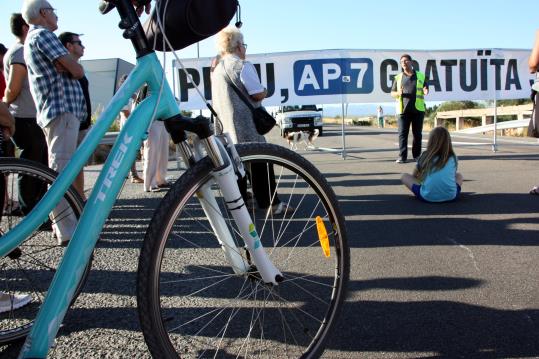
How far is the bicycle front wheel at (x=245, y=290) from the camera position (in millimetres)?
1542

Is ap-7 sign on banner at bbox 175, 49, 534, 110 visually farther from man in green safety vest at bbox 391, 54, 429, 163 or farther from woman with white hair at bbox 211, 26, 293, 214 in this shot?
woman with white hair at bbox 211, 26, 293, 214

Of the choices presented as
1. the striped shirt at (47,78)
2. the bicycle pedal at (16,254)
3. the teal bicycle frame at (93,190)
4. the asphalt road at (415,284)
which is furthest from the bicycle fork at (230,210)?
the striped shirt at (47,78)

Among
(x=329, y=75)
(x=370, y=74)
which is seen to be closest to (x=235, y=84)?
(x=329, y=75)

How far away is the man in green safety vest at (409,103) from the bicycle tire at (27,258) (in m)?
7.71

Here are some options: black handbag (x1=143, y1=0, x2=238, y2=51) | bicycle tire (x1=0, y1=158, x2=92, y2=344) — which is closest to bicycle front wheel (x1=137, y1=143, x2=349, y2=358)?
black handbag (x1=143, y1=0, x2=238, y2=51)

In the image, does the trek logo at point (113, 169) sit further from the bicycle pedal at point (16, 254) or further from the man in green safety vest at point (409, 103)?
the man in green safety vest at point (409, 103)

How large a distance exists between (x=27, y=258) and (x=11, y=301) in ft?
0.79

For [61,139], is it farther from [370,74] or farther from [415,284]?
[370,74]

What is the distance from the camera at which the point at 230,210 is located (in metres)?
1.81

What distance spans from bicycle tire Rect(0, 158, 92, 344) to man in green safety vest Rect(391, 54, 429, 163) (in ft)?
25.3

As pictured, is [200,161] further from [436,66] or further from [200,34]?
[436,66]

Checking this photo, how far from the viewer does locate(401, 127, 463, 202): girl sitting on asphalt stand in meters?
5.35

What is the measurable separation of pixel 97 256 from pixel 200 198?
7.98 feet

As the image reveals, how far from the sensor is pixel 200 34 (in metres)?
1.70
